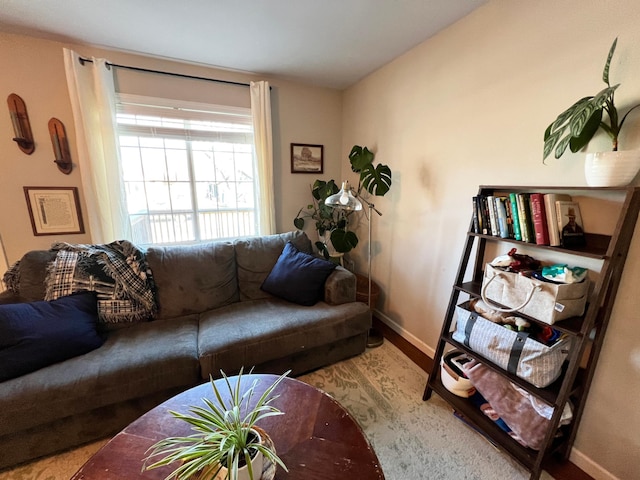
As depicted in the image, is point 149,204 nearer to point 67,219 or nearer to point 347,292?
point 67,219

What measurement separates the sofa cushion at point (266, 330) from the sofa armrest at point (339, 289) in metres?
0.05

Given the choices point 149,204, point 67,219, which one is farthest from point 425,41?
point 67,219

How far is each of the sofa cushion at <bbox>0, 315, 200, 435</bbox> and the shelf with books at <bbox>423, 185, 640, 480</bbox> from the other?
165 centimetres

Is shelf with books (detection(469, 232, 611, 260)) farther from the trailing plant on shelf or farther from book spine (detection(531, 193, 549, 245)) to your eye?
the trailing plant on shelf

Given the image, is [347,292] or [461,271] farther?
[347,292]

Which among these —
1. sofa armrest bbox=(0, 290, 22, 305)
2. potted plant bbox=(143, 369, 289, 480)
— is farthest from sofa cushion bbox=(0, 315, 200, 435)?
potted plant bbox=(143, 369, 289, 480)

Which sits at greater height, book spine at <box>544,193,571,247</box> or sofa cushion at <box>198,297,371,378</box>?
book spine at <box>544,193,571,247</box>

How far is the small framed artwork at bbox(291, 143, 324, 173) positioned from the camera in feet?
9.30

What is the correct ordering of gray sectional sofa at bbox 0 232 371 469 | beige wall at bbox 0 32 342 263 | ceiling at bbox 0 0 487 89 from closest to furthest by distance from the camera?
gray sectional sofa at bbox 0 232 371 469 < ceiling at bbox 0 0 487 89 < beige wall at bbox 0 32 342 263

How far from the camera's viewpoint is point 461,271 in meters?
1.55

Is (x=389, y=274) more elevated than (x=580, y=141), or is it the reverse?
(x=580, y=141)

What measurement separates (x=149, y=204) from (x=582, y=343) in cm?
304

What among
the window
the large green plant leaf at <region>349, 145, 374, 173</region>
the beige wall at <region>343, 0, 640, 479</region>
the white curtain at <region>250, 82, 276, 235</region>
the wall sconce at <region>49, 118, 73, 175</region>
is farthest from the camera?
the white curtain at <region>250, 82, 276, 235</region>

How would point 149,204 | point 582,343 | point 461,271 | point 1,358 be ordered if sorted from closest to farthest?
point 582,343, point 1,358, point 461,271, point 149,204
